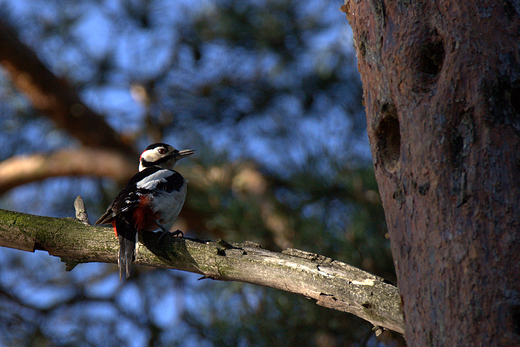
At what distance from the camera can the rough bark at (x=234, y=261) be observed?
49.1 inches

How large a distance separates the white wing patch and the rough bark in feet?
1.46

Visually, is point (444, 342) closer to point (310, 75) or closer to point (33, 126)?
point (310, 75)

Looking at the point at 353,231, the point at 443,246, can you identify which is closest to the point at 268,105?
the point at 353,231

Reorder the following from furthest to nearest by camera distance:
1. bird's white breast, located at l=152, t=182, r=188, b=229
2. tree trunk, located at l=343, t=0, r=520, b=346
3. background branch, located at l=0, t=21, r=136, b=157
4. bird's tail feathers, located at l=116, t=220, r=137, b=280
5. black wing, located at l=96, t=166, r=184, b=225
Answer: background branch, located at l=0, t=21, r=136, b=157 < bird's white breast, located at l=152, t=182, r=188, b=229 < black wing, located at l=96, t=166, r=184, b=225 < bird's tail feathers, located at l=116, t=220, r=137, b=280 < tree trunk, located at l=343, t=0, r=520, b=346

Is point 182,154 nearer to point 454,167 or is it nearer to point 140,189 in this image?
point 140,189

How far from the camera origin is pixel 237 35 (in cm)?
358

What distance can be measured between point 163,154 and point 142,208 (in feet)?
3.22

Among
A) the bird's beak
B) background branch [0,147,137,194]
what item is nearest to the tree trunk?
the bird's beak

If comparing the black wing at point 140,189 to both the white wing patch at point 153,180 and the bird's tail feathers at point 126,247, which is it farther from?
the bird's tail feathers at point 126,247

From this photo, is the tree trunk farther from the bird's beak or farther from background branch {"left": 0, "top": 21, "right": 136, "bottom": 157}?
background branch {"left": 0, "top": 21, "right": 136, "bottom": 157}

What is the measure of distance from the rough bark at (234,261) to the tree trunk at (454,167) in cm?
21

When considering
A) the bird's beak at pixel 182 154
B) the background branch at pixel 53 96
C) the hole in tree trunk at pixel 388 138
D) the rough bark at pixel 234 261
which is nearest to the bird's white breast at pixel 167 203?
the rough bark at pixel 234 261

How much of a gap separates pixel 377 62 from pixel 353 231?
1285 mm

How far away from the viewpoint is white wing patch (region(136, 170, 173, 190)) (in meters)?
2.24
